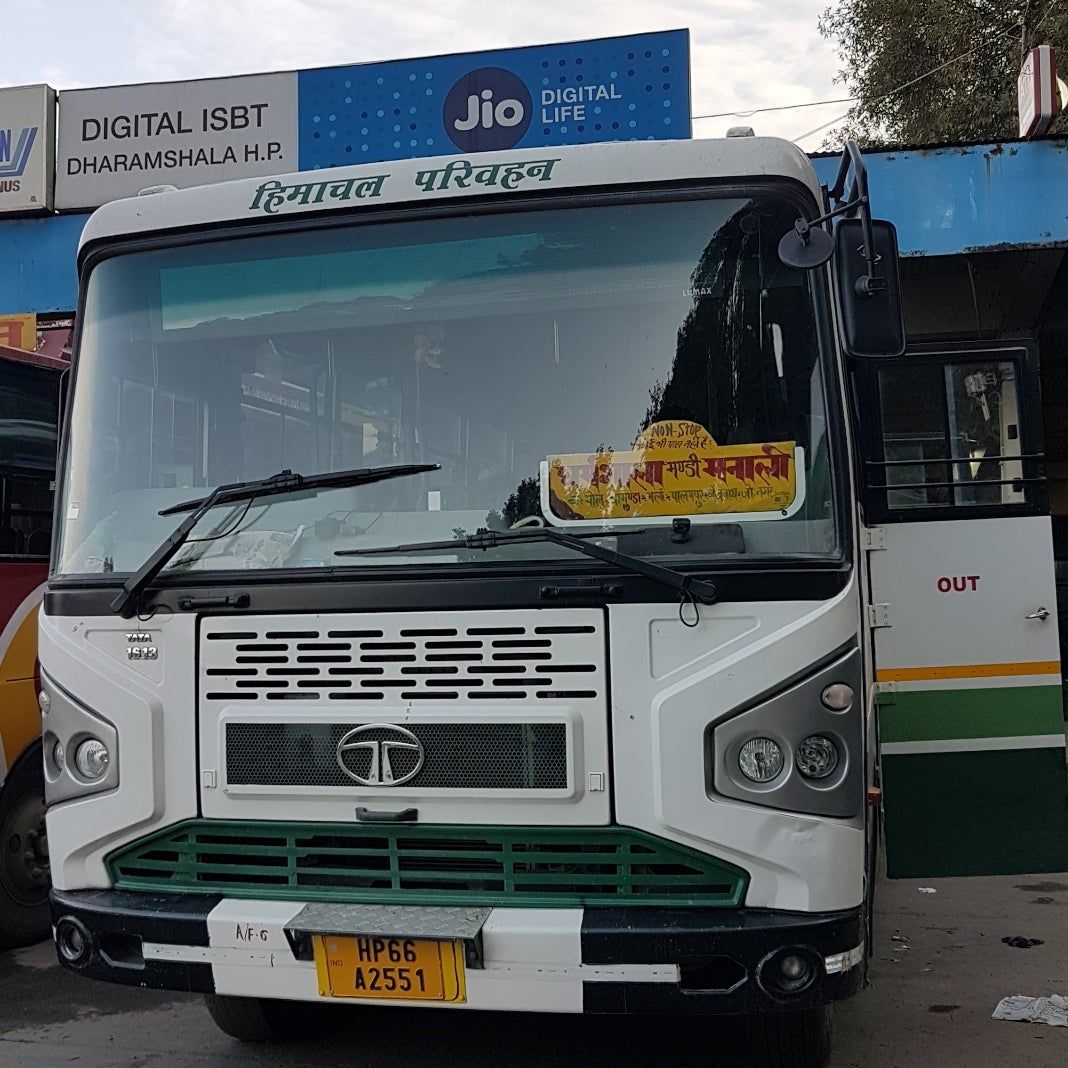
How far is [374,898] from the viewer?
3.63 metres

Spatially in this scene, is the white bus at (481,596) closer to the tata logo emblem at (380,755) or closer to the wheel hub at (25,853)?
the tata logo emblem at (380,755)

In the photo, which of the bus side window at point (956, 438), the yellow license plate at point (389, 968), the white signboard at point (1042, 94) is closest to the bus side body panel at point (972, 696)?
the bus side window at point (956, 438)

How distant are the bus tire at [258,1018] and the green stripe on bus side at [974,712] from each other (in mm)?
2604

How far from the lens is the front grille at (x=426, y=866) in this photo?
3.48 meters

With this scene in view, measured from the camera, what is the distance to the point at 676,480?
11.9 feet

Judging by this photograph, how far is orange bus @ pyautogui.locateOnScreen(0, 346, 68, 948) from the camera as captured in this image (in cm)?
566

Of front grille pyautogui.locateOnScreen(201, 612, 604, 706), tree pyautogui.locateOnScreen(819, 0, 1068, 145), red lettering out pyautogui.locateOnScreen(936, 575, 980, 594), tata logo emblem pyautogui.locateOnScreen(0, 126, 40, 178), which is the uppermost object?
tree pyautogui.locateOnScreen(819, 0, 1068, 145)

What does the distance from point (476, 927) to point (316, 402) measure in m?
1.62

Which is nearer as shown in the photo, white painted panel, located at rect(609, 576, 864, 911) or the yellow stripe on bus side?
white painted panel, located at rect(609, 576, 864, 911)

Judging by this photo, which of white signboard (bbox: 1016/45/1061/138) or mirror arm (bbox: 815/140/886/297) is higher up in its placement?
white signboard (bbox: 1016/45/1061/138)

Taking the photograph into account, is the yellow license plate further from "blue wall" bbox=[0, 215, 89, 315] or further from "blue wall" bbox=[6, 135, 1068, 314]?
"blue wall" bbox=[0, 215, 89, 315]

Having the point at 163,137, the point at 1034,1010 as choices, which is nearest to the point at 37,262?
the point at 163,137

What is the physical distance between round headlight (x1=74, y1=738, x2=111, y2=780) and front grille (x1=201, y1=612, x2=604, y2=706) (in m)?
0.38

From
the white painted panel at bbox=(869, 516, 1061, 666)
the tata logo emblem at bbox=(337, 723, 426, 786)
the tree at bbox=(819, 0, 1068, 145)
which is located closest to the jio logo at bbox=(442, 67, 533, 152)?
the white painted panel at bbox=(869, 516, 1061, 666)
